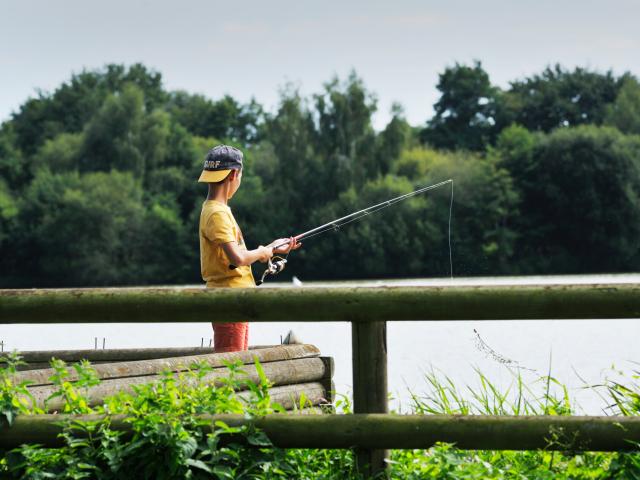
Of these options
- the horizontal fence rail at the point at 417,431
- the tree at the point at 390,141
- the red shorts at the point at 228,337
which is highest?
the tree at the point at 390,141

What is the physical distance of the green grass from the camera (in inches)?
161

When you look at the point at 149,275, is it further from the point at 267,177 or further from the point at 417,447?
the point at 417,447

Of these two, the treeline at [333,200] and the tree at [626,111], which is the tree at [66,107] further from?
the tree at [626,111]

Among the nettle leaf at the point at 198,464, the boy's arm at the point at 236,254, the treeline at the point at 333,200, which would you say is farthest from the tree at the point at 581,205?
the nettle leaf at the point at 198,464

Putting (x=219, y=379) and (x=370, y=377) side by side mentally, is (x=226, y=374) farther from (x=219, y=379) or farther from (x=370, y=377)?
(x=370, y=377)

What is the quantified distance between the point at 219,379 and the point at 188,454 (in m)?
0.42

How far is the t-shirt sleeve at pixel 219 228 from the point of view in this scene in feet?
18.1

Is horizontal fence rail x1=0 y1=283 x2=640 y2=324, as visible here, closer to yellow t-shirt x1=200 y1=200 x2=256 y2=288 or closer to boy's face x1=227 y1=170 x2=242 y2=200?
yellow t-shirt x1=200 y1=200 x2=256 y2=288

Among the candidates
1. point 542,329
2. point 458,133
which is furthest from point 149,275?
point 542,329

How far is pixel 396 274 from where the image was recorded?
62531 mm

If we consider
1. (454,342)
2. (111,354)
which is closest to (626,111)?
(454,342)

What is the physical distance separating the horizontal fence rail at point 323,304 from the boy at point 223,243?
1.29 metres

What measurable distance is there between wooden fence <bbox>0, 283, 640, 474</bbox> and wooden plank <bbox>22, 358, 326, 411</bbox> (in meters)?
0.30

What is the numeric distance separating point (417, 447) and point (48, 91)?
87.1m
